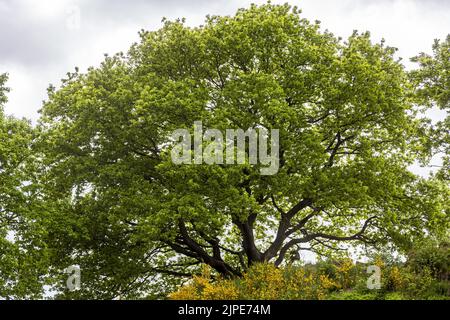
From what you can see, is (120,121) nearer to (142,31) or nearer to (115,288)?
(142,31)

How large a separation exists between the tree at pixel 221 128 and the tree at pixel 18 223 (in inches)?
43.7

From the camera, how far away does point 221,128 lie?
23.0m

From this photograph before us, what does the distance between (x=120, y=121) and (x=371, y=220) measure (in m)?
15.4

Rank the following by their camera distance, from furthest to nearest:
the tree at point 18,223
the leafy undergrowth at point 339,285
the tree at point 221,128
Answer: the tree at point 221,128 → the tree at point 18,223 → the leafy undergrowth at point 339,285

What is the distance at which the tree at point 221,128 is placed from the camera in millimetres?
23375

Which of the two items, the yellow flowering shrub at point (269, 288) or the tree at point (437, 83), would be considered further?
the tree at point (437, 83)

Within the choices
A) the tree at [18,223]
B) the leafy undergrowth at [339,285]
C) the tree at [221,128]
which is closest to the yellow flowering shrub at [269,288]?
the leafy undergrowth at [339,285]

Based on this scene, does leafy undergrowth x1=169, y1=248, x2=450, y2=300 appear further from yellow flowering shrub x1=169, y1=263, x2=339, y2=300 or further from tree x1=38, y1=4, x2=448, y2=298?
→ tree x1=38, y1=4, x2=448, y2=298

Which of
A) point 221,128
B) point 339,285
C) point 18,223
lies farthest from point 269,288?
point 18,223

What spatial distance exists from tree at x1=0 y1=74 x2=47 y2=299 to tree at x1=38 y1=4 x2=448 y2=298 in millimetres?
1109

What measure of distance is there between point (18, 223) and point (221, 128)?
10068mm

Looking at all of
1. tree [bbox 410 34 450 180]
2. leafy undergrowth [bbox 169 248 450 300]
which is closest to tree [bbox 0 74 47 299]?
leafy undergrowth [bbox 169 248 450 300]

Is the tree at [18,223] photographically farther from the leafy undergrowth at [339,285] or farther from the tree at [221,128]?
the leafy undergrowth at [339,285]
